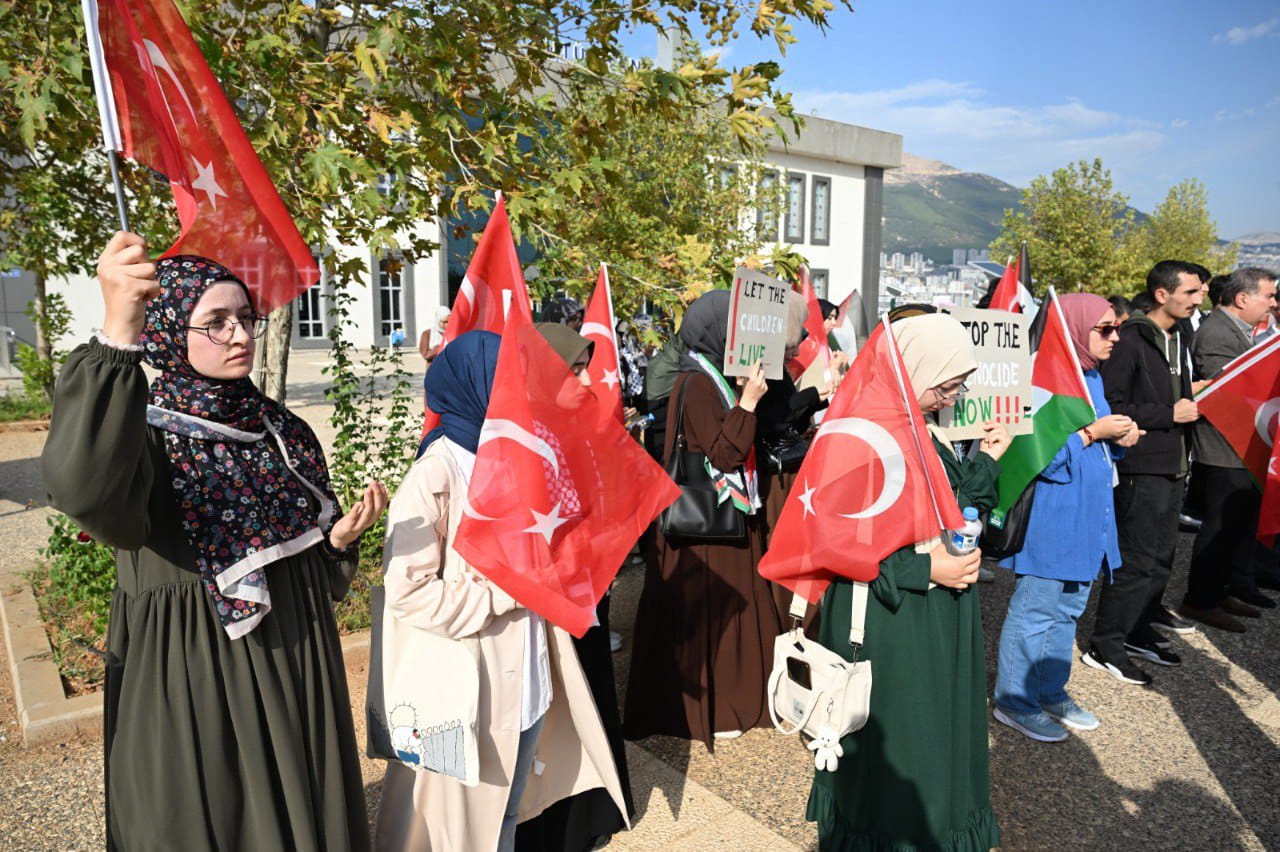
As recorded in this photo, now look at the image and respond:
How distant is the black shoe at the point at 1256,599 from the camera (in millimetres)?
6598

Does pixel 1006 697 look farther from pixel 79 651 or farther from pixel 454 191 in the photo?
pixel 79 651

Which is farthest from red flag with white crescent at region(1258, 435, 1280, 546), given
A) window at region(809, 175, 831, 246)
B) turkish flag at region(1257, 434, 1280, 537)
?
window at region(809, 175, 831, 246)

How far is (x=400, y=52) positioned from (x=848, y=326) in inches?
160

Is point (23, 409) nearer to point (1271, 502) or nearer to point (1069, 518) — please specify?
point (1069, 518)

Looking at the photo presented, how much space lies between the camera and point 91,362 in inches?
68.1

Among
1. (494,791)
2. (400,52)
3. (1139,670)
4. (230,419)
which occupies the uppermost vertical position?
(400,52)

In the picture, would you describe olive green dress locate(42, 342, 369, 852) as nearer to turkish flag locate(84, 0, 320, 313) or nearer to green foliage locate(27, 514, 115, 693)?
turkish flag locate(84, 0, 320, 313)

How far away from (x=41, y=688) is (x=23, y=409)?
1132 centimetres

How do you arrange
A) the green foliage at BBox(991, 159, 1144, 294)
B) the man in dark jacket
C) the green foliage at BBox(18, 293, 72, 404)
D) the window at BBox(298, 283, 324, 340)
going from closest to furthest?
A: the man in dark jacket
the green foliage at BBox(18, 293, 72, 404)
the green foliage at BBox(991, 159, 1144, 294)
the window at BBox(298, 283, 324, 340)

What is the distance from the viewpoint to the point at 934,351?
2.95 metres

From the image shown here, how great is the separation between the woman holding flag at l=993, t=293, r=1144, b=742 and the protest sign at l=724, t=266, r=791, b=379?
1.25m

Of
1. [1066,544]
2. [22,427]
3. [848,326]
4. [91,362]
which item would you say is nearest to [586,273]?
[848,326]

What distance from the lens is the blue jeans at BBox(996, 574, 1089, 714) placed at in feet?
14.3

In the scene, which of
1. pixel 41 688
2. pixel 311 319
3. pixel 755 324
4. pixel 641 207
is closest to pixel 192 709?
pixel 755 324
